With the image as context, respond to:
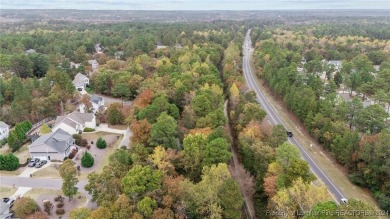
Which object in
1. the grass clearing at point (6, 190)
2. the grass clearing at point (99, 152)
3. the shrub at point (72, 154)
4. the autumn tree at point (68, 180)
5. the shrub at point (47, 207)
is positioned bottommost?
the grass clearing at point (99, 152)

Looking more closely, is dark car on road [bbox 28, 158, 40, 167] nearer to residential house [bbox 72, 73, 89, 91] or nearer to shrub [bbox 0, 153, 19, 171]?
shrub [bbox 0, 153, 19, 171]

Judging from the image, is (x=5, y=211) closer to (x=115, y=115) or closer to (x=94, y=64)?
(x=115, y=115)

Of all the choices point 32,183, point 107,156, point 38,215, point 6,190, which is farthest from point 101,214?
point 107,156

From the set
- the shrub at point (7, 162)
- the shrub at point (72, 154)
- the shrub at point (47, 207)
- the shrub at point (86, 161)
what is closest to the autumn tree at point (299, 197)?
the shrub at point (47, 207)

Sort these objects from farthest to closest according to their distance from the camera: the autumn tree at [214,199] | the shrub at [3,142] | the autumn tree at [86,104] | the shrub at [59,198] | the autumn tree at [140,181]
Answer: the autumn tree at [86,104]
the shrub at [3,142]
the shrub at [59,198]
the autumn tree at [140,181]
the autumn tree at [214,199]

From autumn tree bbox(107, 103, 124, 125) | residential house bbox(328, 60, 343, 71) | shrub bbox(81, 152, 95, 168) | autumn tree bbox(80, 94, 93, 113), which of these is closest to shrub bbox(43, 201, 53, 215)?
shrub bbox(81, 152, 95, 168)

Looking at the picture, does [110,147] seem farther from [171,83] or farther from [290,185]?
[290,185]

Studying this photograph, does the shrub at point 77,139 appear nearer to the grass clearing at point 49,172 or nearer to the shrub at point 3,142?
the grass clearing at point 49,172
